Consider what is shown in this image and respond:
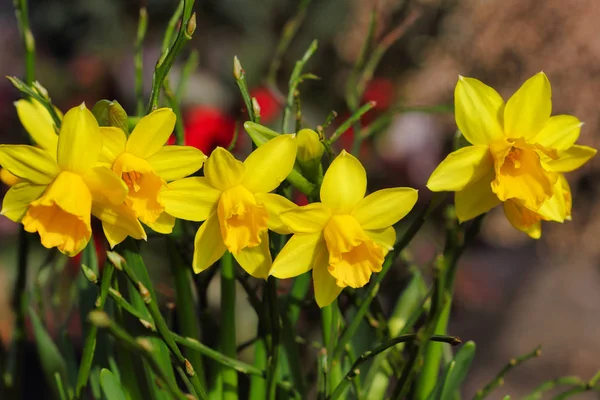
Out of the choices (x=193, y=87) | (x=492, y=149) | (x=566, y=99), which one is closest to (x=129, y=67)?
(x=193, y=87)

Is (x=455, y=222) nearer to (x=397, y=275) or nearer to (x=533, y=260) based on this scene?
(x=397, y=275)

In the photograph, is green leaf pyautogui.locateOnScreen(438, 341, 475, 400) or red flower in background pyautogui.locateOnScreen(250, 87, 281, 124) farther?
red flower in background pyautogui.locateOnScreen(250, 87, 281, 124)

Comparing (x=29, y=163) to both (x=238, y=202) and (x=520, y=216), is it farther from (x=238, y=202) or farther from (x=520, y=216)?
(x=520, y=216)

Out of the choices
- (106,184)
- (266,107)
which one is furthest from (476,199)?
(266,107)

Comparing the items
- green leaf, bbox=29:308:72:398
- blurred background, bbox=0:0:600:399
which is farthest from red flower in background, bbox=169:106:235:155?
green leaf, bbox=29:308:72:398

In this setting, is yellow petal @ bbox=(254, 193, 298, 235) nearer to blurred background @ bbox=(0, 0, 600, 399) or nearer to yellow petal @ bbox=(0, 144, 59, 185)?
yellow petal @ bbox=(0, 144, 59, 185)
